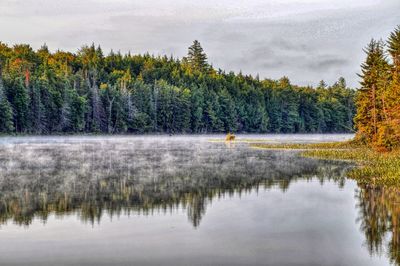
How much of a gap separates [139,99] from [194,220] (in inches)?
4716

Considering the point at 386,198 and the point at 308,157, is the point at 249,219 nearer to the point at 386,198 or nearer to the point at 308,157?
the point at 386,198

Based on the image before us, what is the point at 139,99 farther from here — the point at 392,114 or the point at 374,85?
the point at 392,114

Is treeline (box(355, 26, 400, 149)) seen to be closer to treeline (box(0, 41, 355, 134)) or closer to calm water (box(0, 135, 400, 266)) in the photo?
calm water (box(0, 135, 400, 266))

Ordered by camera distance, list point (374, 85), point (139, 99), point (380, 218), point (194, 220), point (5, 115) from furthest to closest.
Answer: point (139, 99)
point (5, 115)
point (374, 85)
point (380, 218)
point (194, 220)

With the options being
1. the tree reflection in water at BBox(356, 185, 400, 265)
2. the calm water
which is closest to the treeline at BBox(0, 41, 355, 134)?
the calm water

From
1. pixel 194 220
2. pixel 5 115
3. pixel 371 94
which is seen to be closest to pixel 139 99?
pixel 5 115

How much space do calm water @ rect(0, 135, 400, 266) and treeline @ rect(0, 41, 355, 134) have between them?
7302cm

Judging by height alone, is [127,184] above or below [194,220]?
above

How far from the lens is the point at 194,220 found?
55.8ft

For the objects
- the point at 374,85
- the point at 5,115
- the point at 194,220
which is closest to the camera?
the point at 194,220

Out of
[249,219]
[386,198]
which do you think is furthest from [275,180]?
[249,219]

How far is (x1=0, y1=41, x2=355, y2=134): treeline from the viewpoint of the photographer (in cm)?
10506

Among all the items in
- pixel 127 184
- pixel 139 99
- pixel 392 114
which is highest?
pixel 139 99

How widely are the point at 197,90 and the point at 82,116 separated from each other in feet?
162
